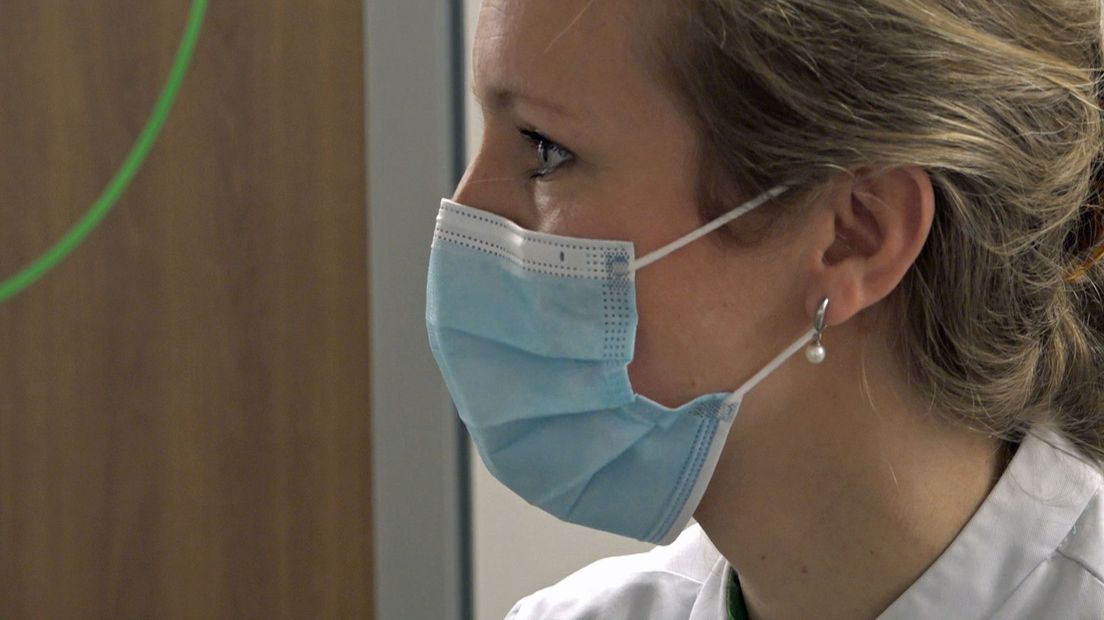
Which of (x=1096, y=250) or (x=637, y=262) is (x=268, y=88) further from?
(x=1096, y=250)

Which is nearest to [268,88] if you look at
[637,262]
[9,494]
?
[9,494]

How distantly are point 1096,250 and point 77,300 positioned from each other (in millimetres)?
1257

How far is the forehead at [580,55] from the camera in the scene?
961mm

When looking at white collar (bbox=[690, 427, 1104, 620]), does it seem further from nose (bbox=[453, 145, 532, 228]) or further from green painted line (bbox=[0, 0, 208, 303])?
green painted line (bbox=[0, 0, 208, 303])

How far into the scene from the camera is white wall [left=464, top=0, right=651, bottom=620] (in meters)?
1.87

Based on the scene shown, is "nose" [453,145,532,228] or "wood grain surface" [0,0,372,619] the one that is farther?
"wood grain surface" [0,0,372,619]

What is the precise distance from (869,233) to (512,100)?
302 millimetres

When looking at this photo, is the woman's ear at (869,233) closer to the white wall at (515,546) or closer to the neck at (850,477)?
the neck at (850,477)

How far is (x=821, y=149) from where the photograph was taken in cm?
93

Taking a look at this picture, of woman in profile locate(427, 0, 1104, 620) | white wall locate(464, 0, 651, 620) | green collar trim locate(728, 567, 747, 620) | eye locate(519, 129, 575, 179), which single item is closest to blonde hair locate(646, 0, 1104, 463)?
woman in profile locate(427, 0, 1104, 620)

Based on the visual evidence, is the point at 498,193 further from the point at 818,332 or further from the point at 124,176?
the point at 124,176

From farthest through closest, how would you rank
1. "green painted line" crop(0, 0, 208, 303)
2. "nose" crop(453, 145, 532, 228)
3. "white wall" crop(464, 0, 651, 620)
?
"white wall" crop(464, 0, 651, 620) → "green painted line" crop(0, 0, 208, 303) → "nose" crop(453, 145, 532, 228)

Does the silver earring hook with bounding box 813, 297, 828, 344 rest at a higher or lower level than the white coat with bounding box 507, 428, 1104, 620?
higher

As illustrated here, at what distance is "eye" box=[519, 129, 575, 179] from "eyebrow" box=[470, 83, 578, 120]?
0.09 feet
